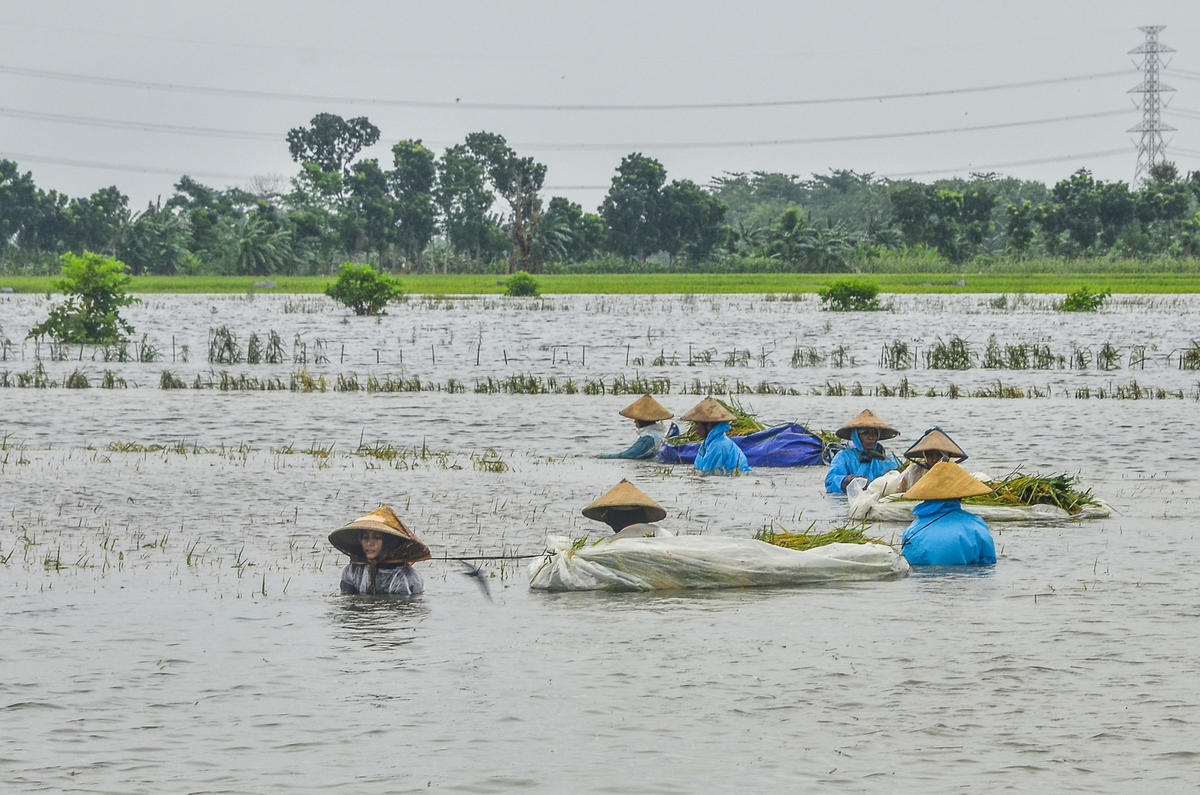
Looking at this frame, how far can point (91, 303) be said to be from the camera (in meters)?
30.8

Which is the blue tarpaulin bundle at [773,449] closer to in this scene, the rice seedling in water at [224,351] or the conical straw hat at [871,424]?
the conical straw hat at [871,424]

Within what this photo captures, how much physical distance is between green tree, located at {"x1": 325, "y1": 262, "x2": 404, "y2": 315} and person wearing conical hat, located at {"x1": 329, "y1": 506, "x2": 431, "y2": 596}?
31.7m

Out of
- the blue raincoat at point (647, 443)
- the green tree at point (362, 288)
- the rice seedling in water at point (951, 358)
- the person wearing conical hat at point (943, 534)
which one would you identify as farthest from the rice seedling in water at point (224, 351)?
the person wearing conical hat at point (943, 534)

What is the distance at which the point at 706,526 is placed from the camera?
458 inches

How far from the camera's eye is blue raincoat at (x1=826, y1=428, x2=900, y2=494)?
13.1 m

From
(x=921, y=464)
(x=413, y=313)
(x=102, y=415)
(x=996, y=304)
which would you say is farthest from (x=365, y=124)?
(x=921, y=464)

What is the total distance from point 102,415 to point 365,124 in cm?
5797

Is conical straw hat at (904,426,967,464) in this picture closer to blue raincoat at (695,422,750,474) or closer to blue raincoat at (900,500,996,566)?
blue raincoat at (900,500,996,566)

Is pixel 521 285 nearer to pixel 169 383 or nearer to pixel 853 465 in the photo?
pixel 169 383

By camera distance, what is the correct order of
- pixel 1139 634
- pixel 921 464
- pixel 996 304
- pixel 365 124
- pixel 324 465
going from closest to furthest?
pixel 1139 634
pixel 921 464
pixel 324 465
pixel 996 304
pixel 365 124

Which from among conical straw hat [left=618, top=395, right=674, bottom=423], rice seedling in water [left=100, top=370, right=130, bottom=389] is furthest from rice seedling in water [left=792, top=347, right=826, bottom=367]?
conical straw hat [left=618, top=395, right=674, bottom=423]

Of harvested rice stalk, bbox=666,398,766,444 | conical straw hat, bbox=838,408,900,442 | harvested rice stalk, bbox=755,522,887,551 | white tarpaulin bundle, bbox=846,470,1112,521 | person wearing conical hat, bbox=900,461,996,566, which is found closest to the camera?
person wearing conical hat, bbox=900,461,996,566

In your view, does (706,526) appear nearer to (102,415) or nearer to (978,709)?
(978,709)

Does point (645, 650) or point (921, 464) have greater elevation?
point (921, 464)
